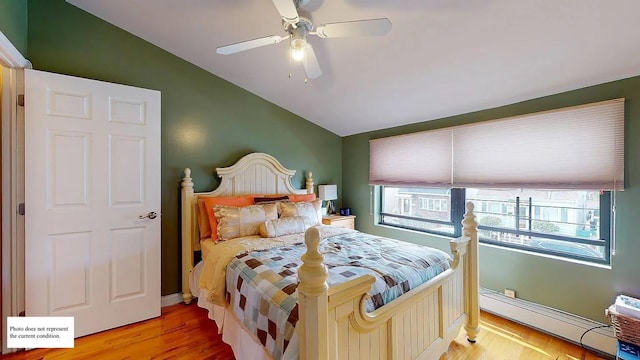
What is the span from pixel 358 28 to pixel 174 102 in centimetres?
218

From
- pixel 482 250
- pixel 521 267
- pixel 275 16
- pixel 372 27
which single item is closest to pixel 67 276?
pixel 275 16

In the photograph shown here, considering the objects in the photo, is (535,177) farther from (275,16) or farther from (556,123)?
(275,16)

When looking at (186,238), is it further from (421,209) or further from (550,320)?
(550,320)

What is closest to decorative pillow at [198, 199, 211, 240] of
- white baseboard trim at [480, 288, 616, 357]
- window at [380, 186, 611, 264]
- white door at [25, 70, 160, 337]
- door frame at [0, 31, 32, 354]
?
white door at [25, 70, 160, 337]

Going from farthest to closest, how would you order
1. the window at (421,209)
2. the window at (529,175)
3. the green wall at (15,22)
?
1. the window at (421,209)
2. the window at (529,175)
3. the green wall at (15,22)

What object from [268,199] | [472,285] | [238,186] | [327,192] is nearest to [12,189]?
[238,186]

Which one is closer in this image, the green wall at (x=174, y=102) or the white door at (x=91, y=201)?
the white door at (x=91, y=201)

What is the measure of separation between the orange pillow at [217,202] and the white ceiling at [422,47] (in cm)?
136

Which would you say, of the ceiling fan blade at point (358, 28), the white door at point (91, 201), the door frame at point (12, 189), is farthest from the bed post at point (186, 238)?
the ceiling fan blade at point (358, 28)

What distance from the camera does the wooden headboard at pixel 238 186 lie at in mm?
2734

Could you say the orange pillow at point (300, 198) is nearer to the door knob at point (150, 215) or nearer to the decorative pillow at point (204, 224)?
the decorative pillow at point (204, 224)

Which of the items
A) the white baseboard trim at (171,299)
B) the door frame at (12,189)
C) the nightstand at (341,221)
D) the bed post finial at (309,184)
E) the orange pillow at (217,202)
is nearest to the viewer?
the door frame at (12,189)

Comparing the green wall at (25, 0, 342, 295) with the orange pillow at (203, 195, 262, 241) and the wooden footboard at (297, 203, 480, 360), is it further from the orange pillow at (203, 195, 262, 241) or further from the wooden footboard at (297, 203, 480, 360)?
the wooden footboard at (297, 203, 480, 360)

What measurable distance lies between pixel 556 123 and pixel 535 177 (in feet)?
1.60
